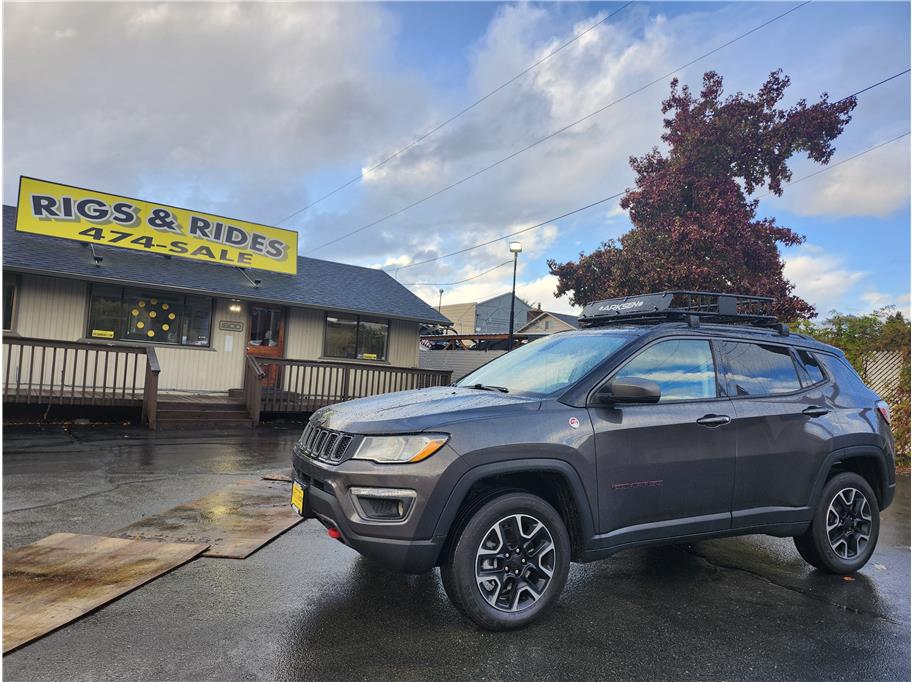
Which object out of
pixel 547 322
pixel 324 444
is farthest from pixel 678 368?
pixel 547 322

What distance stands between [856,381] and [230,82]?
16.3 m

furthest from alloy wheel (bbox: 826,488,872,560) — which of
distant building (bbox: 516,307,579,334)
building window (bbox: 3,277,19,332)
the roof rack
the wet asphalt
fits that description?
distant building (bbox: 516,307,579,334)

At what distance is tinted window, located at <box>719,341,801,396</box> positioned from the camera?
4.00 metres

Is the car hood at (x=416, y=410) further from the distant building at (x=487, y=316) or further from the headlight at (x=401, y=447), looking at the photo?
the distant building at (x=487, y=316)

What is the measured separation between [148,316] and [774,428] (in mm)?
13386

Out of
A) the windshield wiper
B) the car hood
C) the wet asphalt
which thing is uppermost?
the windshield wiper

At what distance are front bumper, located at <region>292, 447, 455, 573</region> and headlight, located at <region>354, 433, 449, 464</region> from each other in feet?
0.12

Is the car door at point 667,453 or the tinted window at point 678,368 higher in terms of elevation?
the tinted window at point 678,368

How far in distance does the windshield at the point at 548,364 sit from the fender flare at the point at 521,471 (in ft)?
1.61

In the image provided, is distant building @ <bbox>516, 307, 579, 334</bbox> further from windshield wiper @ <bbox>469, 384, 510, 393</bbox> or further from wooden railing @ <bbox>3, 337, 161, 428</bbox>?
windshield wiper @ <bbox>469, 384, 510, 393</bbox>

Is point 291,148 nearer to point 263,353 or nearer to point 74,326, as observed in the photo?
point 263,353

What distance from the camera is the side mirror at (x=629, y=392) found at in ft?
10.7

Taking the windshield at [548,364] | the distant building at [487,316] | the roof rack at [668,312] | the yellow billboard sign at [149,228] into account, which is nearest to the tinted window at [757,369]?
the roof rack at [668,312]

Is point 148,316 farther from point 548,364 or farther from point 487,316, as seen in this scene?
point 487,316
